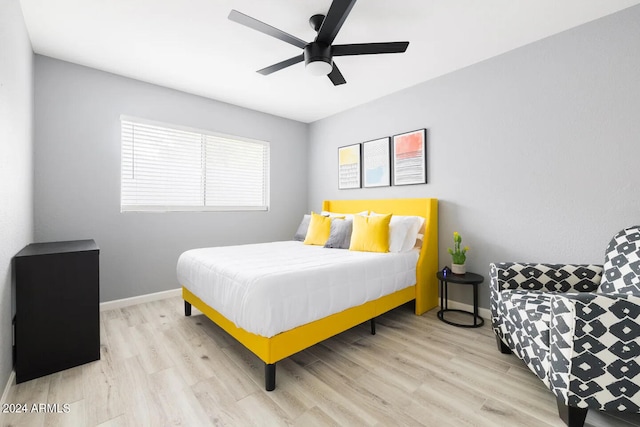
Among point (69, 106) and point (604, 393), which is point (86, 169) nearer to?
point (69, 106)

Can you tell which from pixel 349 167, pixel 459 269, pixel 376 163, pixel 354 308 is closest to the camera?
pixel 354 308

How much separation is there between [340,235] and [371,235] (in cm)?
39

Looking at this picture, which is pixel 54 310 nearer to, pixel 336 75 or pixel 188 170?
pixel 188 170

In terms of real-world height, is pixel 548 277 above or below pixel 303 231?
below

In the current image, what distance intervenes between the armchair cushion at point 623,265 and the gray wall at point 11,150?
360cm

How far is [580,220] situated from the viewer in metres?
2.24

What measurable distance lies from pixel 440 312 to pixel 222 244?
285 centimetres

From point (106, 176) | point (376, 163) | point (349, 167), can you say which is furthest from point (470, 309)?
point (106, 176)

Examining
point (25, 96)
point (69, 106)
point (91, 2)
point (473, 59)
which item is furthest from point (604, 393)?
point (69, 106)

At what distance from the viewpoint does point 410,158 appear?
3.33 metres

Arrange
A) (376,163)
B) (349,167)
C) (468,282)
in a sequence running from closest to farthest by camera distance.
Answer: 1. (468,282)
2. (376,163)
3. (349,167)

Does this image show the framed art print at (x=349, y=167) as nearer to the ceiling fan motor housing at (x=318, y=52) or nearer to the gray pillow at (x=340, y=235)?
the gray pillow at (x=340, y=235)

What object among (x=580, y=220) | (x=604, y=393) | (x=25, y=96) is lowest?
(x=604, y=393)

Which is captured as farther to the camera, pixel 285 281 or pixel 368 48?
pixel 368 48
